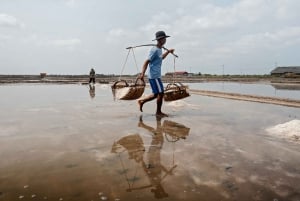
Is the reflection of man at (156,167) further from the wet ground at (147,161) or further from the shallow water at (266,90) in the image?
the shallow water at (266,90)

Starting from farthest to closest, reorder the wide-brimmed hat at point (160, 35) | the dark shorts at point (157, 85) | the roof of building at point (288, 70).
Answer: the roof of building at point (288, 70) → the dark shorts at point (157, 85) → the wide-brimmed hat at point (160, 35)

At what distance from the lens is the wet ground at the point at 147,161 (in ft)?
10.3

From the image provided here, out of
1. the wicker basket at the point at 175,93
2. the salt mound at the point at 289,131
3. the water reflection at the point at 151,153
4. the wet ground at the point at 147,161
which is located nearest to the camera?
the wet ground at the point at 147,161

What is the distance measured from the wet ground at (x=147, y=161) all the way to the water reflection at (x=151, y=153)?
1cm

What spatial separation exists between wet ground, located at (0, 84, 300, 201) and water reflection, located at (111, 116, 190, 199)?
1 centimetres

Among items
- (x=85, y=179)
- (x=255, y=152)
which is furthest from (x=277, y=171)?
(x=85, y=179)

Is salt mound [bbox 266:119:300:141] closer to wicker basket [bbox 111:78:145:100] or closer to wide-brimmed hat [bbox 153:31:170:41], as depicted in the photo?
wide-brimmed hat [bbox 153:31:170:41]

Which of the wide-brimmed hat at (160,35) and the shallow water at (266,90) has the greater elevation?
the wide-brimmed hat at (160,35)

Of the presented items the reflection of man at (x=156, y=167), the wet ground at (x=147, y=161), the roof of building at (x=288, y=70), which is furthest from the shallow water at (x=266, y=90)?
the roof of building at (x=288, y=70)

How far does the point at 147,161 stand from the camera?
164 inches

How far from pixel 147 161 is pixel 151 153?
1.36 feet

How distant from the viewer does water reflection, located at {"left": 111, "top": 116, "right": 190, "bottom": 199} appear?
3324mm

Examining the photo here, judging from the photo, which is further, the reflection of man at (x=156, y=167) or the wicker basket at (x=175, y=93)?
the wicker basket at (x=175, y=93)

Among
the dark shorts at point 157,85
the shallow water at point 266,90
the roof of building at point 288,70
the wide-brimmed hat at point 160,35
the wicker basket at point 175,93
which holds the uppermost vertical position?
the wide-brimmed hat at point 160,35
